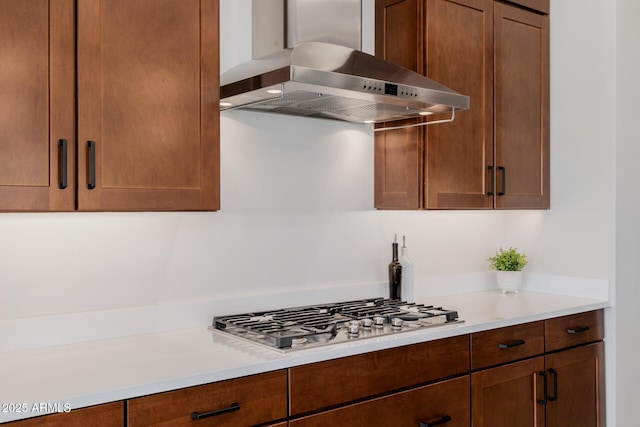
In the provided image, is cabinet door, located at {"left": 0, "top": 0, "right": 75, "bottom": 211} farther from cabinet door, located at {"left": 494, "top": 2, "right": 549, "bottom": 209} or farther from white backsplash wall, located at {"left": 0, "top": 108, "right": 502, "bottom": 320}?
cabinet door, located at {"left": 494, "top": 2, "right": 549, "bottom": 209}

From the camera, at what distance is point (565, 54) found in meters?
3.26

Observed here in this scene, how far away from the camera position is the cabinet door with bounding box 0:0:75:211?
1668mm

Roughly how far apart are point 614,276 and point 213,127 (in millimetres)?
2146

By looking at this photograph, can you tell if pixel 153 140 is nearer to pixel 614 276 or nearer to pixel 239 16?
pixel 239 16

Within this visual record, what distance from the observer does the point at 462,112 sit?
2.86 metres

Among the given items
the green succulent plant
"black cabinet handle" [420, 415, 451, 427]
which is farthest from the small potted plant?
"black cabinet handle" [420, 415, 451, 427]

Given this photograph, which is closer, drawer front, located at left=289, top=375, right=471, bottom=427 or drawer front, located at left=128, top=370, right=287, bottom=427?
drawer front, located at left=128, top=370, right=287, bottom=427

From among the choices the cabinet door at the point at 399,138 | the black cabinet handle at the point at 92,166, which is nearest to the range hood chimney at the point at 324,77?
the cabinet door at the point at 399,138

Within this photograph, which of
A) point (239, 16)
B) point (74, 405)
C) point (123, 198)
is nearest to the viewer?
point (74, 405)

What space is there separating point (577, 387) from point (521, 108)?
4.59ft

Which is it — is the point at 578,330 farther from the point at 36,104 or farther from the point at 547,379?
the point at 36,104

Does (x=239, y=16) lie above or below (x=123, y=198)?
above

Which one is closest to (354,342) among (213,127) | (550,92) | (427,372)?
(427,372)

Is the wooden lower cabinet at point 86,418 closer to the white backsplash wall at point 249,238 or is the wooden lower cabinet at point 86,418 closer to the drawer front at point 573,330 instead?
the white backsplash wall at point 249,238
